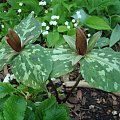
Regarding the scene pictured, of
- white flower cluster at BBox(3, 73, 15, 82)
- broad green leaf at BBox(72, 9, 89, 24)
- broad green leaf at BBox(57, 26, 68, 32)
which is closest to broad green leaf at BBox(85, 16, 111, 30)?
broad green leaf at BBox(72, 9, 89, 24)

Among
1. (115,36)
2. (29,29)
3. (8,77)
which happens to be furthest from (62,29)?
(29,29)

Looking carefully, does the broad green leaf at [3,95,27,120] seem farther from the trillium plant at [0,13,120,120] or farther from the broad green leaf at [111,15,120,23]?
the broad green leaf at [111,15,120,23]

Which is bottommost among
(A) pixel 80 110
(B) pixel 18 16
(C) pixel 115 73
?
(A) pixel 80 110

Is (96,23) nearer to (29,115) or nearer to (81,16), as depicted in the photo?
(81,16)

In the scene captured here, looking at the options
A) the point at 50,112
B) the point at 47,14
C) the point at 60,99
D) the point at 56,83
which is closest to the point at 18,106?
the point at 50,112

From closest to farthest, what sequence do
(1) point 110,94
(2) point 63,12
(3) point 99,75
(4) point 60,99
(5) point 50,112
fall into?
(3) point 99,75, (5) point 50,112, (4) point 60,99, (1) point 110,94, (2) point 63,12

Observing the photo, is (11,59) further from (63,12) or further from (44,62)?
(63,12)
